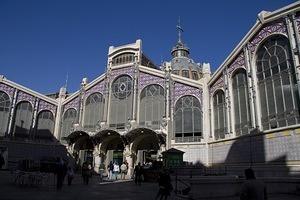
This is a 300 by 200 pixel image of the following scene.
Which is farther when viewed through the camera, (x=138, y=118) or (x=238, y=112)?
→ (x=138, y=118)

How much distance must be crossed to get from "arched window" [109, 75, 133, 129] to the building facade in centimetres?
13

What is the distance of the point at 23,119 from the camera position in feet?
132

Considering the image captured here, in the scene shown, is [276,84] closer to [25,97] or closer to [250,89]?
[250,89]

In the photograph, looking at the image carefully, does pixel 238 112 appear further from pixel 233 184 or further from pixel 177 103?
pixel 233 184

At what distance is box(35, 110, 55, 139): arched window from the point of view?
40644 mm

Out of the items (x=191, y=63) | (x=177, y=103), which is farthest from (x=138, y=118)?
(x=191, y=63)

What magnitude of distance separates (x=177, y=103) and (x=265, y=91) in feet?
38.9

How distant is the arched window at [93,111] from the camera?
38.4 meters

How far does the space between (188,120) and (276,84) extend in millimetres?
12092

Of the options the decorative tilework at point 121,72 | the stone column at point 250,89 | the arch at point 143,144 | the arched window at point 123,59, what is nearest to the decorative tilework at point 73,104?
the decorative tilework at point 121,72

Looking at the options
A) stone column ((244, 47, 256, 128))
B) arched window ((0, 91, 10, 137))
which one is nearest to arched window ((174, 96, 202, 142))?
stone column ((244, 47, 256, 128))

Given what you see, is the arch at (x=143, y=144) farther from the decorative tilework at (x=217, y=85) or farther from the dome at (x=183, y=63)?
the dome at (x=183, y=63)

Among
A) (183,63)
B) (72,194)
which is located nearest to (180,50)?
(183,63)

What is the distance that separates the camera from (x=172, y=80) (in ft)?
118
